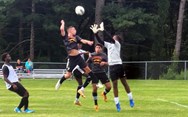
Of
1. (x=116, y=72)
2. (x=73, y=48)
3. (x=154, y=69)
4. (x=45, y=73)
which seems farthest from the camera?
(x=45, y=73)

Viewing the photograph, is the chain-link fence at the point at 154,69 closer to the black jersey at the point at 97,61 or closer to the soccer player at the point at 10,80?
the black jersey at the point at 97,61

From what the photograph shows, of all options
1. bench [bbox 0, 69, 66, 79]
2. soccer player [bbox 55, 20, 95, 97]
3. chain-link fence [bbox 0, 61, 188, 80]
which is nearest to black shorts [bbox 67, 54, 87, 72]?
soccer player [bbox 55, 20, 95, 97]

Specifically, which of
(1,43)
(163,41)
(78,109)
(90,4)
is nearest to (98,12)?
(90,4)

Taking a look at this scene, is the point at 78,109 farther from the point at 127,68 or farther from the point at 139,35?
the point at 139,35

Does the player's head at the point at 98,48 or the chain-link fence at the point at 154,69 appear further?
the chain-link fence at the point at 154,69

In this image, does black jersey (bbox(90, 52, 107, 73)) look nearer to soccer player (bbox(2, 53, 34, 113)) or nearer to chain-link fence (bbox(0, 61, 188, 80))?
soccer player (bbox(2, 53, 34, 113))

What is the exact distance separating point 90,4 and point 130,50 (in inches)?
274

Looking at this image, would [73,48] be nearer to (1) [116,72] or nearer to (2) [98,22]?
(1) [116,72]

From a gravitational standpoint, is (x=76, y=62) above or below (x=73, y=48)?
below

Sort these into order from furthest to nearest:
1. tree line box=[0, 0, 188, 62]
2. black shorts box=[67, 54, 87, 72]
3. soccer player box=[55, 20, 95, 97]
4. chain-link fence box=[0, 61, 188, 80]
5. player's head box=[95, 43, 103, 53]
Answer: tree line box=[0, 0, 188, 62] → chain-link fence box=[0, 61, 188, 80] → player's head box=[95, 43, 103, 53] → black shorts box=[67, 54, 87, 72] → soccer player box=[55, 20, 95, 97]

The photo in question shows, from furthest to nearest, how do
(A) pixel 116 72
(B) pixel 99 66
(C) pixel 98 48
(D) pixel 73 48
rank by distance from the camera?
1. (B) pixel 99 66
2. (C) pixel 98 48
3. (D) pixel 73 48
4. (A) pixel 116 72

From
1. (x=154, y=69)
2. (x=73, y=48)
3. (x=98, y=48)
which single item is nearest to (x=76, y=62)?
(x=73, y=48)

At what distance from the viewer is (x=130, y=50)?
55.6m

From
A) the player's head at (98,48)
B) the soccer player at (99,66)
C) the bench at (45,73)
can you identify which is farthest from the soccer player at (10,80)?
the bench at (45,73)
